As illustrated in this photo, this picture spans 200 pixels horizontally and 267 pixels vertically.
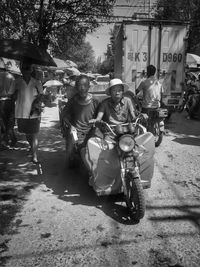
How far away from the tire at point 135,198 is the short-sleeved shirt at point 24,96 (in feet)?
9.51

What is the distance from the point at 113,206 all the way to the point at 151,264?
150 centimetres

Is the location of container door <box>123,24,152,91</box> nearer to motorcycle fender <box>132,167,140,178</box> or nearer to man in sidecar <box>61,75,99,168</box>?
man in sidecar <box>61,75,99,168</box>

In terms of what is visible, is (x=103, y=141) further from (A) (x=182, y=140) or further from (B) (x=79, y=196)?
(A) (x=182, y=140)

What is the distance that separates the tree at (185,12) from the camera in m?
22.0

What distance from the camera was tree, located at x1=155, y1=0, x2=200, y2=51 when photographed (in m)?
22.0

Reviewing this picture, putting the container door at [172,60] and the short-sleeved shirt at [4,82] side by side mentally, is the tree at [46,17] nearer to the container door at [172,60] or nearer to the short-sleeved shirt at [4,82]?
the short-sleeved shirt at [4,82]

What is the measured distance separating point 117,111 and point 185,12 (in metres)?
20.1

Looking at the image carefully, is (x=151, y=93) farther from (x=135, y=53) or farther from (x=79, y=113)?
(x=79, y=113)

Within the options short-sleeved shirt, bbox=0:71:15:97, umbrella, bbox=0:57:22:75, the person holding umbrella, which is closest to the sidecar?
the person holding umbrella

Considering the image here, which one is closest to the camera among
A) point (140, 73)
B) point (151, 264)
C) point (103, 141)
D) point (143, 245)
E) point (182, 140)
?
point (151, 264)

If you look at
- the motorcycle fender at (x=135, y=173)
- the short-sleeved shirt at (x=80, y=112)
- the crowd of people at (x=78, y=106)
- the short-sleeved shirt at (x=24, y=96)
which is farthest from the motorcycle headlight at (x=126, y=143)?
the short-sleeved shirt at (x=24, y=96)

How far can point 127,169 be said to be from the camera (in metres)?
4.53

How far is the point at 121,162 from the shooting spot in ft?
14.9

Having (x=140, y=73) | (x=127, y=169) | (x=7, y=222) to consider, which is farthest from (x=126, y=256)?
(x=140, y=73)
